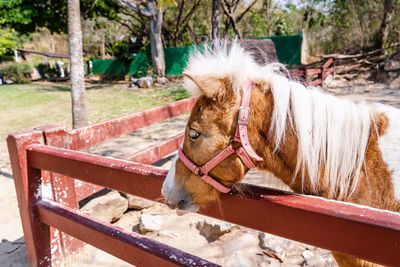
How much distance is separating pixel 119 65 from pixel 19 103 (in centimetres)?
1247

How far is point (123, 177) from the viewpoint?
5.38 feet

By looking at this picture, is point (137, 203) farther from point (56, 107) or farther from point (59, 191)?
point (56, 107)

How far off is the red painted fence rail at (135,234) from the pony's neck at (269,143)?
0.21m

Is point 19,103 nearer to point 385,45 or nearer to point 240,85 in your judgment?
point 240,85

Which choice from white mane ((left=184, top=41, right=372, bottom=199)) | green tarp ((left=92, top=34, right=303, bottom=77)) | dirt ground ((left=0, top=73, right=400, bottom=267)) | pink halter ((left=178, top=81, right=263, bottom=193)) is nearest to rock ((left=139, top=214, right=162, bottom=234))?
dirt ground ((left=0, top=73, right=400, bottom=267))

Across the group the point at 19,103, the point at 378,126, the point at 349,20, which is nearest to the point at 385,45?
the point at 349,20

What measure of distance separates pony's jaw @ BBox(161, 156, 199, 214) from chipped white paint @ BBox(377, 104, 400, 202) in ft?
3.29

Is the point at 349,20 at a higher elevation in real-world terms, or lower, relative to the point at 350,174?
higher

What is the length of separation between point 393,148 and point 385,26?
15492mm

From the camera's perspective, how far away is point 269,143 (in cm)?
142

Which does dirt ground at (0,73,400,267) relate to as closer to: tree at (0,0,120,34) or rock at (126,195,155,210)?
rock at (126,195,155,210)

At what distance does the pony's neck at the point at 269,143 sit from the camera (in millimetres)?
1375

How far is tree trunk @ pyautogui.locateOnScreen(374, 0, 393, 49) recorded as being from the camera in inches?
508

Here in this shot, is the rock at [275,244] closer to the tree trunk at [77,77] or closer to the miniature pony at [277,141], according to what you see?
the miniature pony at [277,141]
